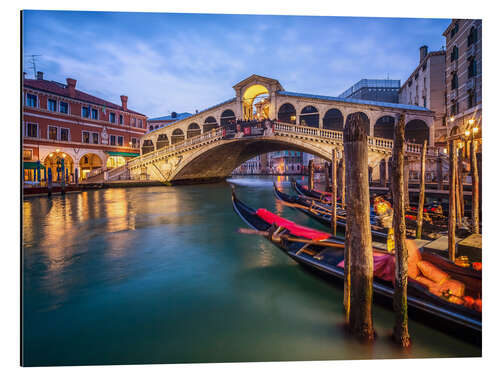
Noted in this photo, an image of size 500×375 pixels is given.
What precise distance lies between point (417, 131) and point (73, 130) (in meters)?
14.0

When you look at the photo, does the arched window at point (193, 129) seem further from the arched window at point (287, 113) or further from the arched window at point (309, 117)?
the arched window at point (309, 117)

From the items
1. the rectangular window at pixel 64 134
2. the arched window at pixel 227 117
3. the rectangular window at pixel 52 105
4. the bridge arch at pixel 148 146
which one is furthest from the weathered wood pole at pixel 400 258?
the bridge arch at pixel 148 146

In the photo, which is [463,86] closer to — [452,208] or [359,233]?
[452,208]

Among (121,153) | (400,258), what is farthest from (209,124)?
(400,258)

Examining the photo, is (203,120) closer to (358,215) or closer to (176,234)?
(176,234)

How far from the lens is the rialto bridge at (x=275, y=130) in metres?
9.02

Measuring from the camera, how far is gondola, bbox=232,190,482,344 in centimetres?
141

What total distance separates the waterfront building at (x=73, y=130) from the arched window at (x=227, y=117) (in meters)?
5.36

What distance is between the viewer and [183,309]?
1919 millimetres

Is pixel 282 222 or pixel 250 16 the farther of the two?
pixel 282 222

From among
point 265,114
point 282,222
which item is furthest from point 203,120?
point 282,222
